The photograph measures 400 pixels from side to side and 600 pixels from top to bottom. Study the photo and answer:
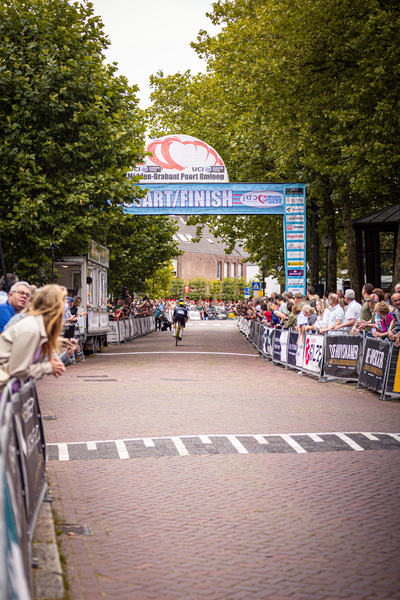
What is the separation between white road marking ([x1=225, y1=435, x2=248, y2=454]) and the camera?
8.39 metres

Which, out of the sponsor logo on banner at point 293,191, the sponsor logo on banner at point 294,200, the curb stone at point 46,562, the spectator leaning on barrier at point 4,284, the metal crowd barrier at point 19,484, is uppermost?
the sponsor logo on banner at point 293,191

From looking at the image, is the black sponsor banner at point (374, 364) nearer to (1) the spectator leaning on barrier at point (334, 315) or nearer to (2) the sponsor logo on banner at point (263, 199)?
(1) the spectator leaning on barrier at point (334, 315)

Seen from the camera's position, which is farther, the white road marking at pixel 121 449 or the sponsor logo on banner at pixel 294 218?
the sponsor logo on banner at pixel 294 218

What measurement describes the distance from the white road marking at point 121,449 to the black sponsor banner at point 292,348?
9987 mm

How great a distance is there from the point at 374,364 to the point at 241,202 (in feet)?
49.6

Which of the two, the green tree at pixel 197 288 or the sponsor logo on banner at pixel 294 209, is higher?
the sponsor logo on banner at pixel 294 209

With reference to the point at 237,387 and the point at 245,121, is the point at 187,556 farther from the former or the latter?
the point at 245,121

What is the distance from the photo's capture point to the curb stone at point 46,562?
3.94 m

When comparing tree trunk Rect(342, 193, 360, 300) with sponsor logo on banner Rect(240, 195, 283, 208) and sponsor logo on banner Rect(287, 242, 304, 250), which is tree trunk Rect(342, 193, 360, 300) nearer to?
sponsor logo on banner Rect(287, 242, 304, 250)

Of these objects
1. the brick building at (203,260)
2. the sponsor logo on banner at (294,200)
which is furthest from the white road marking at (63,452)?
the brick building at (203,260)

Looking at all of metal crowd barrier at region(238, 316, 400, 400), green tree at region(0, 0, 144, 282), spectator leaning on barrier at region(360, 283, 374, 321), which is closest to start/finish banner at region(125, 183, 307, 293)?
green tree at region(0, 0, 144, 282)

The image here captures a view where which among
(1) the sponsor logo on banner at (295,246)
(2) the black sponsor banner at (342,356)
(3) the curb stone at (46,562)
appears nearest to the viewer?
(3) the curb stone at (46,562)

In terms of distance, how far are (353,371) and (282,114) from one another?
11.9 meters

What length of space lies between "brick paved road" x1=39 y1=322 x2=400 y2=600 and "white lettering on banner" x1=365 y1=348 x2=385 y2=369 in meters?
0.78
